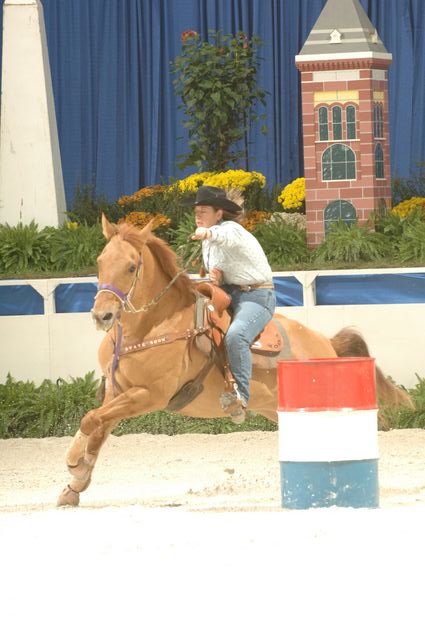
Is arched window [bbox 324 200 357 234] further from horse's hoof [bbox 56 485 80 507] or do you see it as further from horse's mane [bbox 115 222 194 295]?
horse's hoof [bbox 56 485 80 507]

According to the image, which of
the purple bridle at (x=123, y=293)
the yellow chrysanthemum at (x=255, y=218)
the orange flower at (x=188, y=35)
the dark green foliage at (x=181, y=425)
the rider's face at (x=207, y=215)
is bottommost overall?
the dark green foliage at (x=181, y=425)

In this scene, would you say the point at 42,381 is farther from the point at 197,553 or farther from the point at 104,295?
the point at 197,553

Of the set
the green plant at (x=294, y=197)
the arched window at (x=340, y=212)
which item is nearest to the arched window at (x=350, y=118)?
the arched window at (x=340, y=212)

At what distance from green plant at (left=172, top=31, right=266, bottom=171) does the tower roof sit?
142 centimetres

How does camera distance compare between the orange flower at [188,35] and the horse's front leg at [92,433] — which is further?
the orange flower at [188,35]

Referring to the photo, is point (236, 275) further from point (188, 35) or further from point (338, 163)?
point (188, 35)

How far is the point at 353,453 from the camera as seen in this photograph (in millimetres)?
7359

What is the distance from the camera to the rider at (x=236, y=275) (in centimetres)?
862

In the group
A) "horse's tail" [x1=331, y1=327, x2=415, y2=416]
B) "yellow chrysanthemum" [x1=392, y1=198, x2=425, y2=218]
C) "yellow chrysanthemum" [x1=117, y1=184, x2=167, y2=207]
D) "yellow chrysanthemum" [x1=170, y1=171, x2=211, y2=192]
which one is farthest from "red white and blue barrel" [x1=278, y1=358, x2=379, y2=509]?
"yellow chrysanthemum" [x1=117, y1=184, x2=167, y2=207]

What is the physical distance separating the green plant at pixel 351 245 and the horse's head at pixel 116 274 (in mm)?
4085

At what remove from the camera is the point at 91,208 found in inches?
559

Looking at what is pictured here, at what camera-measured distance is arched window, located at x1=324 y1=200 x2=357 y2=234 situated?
41.1 ft

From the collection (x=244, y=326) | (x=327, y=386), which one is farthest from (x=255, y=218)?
(x=327, y=386)

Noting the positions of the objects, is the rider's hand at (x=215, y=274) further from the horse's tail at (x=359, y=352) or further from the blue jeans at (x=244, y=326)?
the horse's tail at (x=359, y=352)
